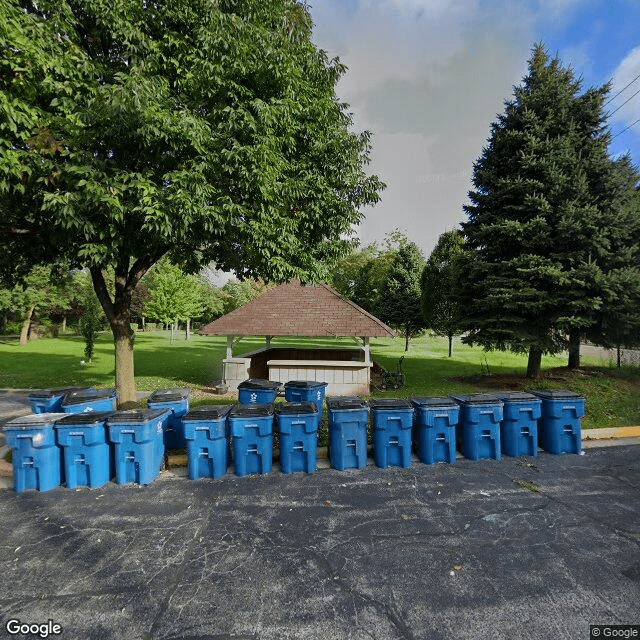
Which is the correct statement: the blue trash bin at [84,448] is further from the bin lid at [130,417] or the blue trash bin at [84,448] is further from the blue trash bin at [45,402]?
the blue trash bin at [45,402]

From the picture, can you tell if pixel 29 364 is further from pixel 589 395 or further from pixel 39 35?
pixel 589 395

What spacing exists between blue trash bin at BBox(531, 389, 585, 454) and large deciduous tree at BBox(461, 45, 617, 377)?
20.9ft

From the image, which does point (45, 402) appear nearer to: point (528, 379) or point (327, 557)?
point (327, 557)

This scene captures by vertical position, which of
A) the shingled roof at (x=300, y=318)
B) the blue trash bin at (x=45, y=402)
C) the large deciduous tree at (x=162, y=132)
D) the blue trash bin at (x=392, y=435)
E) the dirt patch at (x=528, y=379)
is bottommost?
the dirt patch at (x=528, y=379)

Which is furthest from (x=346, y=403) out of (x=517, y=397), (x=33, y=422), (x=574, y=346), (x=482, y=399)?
(x=574, y=346)

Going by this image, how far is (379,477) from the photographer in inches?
205

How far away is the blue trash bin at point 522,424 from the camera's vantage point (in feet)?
19.4

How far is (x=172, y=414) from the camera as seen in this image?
240 inches

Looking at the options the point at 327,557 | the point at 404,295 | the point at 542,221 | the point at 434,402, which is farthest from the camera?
the point at 404,295

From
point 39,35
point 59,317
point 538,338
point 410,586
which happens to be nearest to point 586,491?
point 410,586

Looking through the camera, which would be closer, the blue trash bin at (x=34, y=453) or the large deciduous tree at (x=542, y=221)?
the blue trash bin at (x=34, y=453)

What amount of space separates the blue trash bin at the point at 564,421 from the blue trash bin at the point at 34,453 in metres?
7.95

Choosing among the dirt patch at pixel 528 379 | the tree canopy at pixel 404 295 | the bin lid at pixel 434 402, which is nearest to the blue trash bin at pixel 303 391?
the bin lid at pixel 434 402

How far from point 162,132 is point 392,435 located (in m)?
6.00
